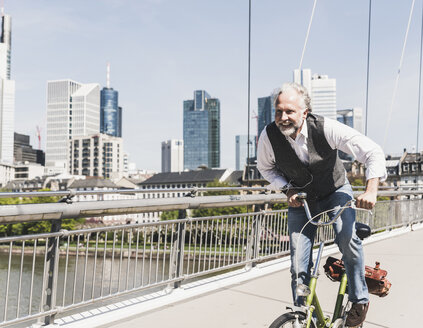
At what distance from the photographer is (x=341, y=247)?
3.15m

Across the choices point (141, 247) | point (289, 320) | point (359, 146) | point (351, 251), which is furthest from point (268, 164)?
point (141, 247)

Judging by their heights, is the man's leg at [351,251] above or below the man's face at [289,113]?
below

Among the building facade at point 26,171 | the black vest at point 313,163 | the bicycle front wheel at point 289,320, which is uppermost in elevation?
the building facade at point 26,171

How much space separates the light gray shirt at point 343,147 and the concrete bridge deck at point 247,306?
1.54 m

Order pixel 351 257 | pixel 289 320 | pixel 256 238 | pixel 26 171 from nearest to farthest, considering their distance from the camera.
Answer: pixel 289 320 < pixel 351 257 < pixel 256 238 < pixel 26 171

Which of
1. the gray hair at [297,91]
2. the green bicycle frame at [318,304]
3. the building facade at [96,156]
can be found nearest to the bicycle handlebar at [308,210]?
the green bicycle frame at [318,304]

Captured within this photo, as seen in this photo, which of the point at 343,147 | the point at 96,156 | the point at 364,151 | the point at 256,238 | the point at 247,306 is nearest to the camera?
the point at 364,151

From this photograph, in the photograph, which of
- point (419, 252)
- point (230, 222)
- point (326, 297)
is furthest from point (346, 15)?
point (326, 297)

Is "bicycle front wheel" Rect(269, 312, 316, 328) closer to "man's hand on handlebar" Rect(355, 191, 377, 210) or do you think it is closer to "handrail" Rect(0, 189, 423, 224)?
"man's hand on handlebar" Rect(355, 191, 377, 210)

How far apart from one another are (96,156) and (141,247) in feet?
563

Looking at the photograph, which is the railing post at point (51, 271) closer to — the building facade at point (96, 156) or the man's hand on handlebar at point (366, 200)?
the man's hand on handlebar at point (366, 200)

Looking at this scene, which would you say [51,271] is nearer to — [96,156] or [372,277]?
[372,277]

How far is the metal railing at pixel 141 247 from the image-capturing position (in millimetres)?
3775

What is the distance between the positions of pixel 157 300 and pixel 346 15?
1287cm
